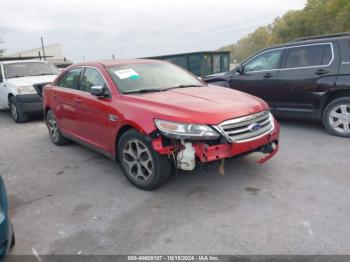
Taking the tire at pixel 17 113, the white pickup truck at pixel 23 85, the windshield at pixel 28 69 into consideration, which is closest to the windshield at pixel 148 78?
the white pickup truck at pixel 23 85

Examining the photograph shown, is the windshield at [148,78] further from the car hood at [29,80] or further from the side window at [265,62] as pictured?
the car hood at [29,80]

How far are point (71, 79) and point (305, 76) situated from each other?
13.8ft

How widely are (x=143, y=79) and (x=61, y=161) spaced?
1985 mm

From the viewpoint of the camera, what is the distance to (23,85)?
7.56 metres

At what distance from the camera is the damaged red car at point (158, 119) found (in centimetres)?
312

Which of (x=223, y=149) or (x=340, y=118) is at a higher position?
(x=223, y=149)

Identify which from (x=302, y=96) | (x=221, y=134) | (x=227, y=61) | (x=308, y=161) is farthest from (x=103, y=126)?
(x=227, y=61)

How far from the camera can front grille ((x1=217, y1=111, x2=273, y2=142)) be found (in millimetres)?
3154

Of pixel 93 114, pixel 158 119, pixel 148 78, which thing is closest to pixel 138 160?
pixel 158 119

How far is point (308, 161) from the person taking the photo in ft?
14.1

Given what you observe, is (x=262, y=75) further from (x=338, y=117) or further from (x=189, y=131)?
(x=189, y=131)

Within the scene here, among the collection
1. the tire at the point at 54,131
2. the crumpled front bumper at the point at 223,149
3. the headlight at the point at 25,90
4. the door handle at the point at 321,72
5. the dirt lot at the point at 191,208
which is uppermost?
the door handle at the point at 321,72

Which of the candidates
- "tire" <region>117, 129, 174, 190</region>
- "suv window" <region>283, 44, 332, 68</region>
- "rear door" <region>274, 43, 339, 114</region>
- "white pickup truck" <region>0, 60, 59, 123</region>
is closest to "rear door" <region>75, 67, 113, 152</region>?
"tire" <region>117, 129, 174, 190</region>

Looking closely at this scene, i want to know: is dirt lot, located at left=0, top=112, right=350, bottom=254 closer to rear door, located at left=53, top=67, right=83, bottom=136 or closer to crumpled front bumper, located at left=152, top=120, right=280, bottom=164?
crumpled front bumper, located at left=152, top=120, right=280, bottom=164
